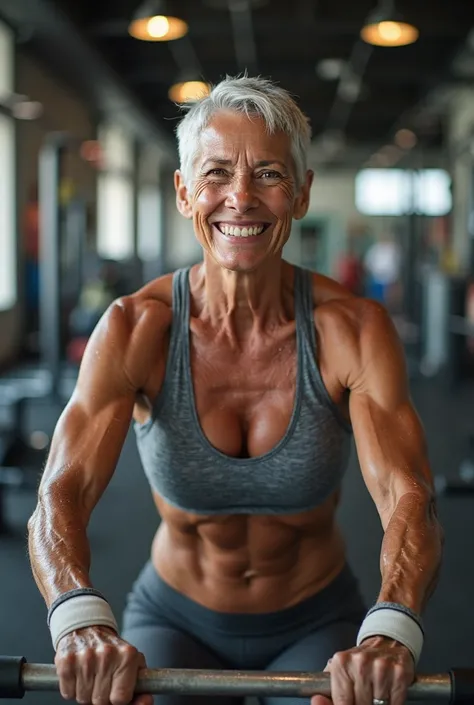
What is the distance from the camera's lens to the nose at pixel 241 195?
1254 millimetres

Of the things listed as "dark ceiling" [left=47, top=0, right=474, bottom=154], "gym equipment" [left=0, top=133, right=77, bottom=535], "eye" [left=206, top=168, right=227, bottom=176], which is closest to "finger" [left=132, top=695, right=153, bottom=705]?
"eye" [left=206, top=168, right=227, bottom=176]

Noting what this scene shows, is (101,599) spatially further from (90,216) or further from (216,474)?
(90,216)

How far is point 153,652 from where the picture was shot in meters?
1.38

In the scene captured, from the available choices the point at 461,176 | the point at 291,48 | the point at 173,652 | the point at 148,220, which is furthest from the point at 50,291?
the point at 148,220

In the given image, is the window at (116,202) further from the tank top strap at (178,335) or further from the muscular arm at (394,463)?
the muscular arm at (394,463)

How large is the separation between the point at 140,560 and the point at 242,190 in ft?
7.38

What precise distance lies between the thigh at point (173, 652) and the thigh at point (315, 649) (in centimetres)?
9

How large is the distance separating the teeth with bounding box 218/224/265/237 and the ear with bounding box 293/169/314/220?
0.10 metres

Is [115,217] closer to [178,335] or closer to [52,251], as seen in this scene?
[52,251]

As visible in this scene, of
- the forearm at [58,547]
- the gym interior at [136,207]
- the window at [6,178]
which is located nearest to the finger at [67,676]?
the forearm at [58,547]

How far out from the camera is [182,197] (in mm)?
1393

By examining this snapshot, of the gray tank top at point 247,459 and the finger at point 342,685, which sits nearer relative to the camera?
the finger at point 342,685

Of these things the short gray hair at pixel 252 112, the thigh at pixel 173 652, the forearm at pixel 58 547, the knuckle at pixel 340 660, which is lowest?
the thigh at pixel 173 652

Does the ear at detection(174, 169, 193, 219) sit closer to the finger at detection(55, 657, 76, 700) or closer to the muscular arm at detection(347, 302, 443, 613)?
the muscular arm at detection(347, 302, 443, 613)
